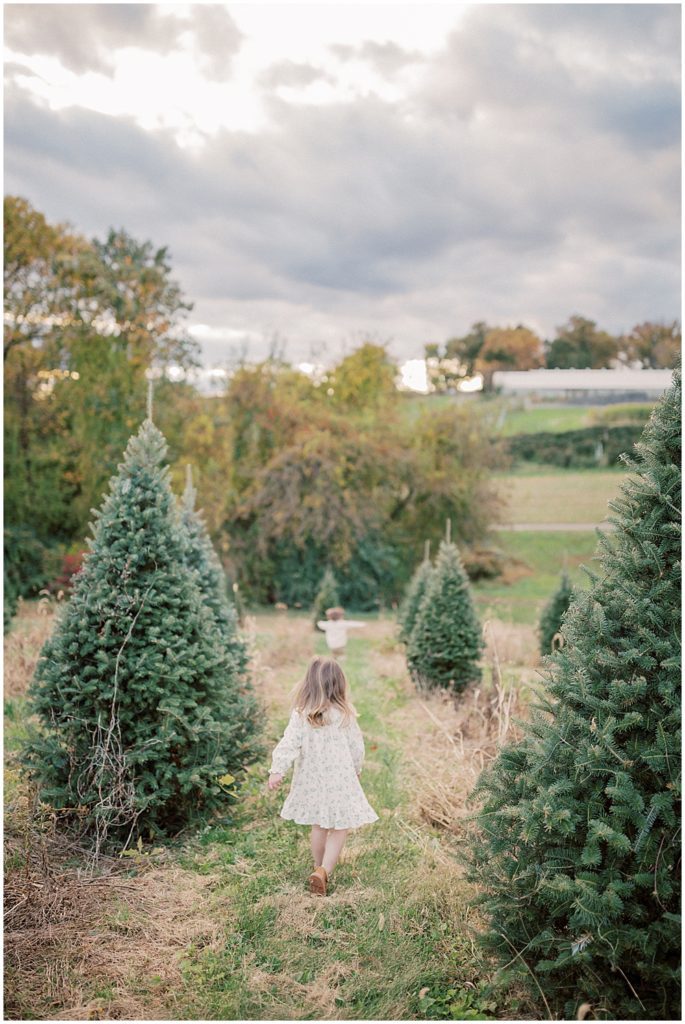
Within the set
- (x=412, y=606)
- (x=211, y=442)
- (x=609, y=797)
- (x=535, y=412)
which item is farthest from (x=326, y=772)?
(x=535, y=412)

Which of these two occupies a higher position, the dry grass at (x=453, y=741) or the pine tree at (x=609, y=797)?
the pine tree at (x=609, y=797)

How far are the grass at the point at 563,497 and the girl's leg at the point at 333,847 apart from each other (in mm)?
19466

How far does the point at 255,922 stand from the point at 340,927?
1.24 feet

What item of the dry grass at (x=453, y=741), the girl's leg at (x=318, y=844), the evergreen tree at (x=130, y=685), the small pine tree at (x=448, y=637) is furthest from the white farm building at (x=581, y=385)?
the girl's leg at (x=318, y=844)

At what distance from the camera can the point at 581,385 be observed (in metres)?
21.4

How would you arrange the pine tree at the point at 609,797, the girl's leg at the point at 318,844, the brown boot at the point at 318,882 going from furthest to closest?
the girl's leg at the point at 318,844
the brown boot at the point at 318,882
the pine tree at the point at 609,797

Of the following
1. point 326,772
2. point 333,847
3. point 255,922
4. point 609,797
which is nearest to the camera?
point 609,797

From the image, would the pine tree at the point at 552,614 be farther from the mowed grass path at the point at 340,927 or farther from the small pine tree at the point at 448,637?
the mowed grass path at the point at 340,927

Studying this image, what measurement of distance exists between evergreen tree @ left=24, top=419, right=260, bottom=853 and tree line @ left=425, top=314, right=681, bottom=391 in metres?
20.3

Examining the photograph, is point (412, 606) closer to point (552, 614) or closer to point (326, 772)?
point (552, 614)

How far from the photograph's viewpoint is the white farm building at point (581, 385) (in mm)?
20672

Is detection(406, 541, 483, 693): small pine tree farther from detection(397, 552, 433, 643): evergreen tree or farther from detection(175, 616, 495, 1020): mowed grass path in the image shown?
detection(175, 616, 495, 1020): mowed grass path

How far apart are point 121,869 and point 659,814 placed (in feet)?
8.65

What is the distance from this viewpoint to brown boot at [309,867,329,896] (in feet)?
11.8
